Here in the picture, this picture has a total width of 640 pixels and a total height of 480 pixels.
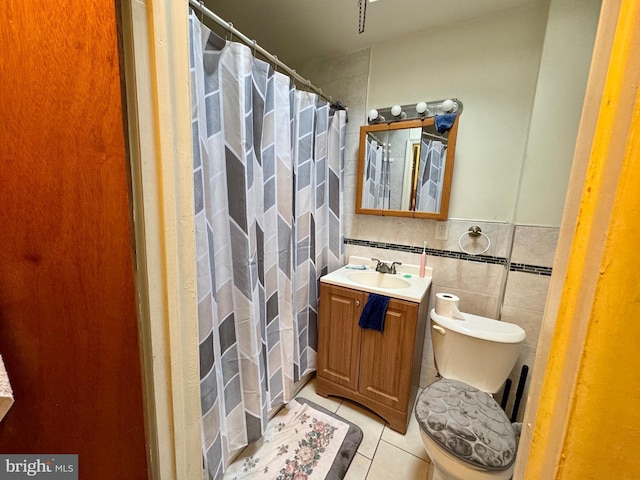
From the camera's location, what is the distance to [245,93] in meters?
1.05

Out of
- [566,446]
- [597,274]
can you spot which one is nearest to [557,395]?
[566,446]

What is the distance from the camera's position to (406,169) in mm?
1646

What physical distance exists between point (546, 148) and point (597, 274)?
1.39 m

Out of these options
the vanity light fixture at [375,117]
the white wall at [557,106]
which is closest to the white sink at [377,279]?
the white wall at [557,106]

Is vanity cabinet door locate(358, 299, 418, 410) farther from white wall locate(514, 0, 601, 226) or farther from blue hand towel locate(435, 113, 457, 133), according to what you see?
blue hand towel locate(435, 113, 457, 133)

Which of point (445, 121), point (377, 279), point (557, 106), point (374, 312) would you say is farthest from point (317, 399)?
point (557, 106)

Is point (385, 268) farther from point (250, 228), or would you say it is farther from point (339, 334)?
point (250, 228)

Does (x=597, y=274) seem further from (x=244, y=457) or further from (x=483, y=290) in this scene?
(x=244, y=457)

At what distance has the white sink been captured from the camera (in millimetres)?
1651

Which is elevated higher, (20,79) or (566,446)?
(20,79)

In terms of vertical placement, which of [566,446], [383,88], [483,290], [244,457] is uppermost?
[383,88]

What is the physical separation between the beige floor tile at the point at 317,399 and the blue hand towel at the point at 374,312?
2.09ft

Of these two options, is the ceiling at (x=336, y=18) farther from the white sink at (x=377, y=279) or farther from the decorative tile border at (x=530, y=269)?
the white sink at (x=377, y=279)

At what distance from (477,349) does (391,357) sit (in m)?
0.43
